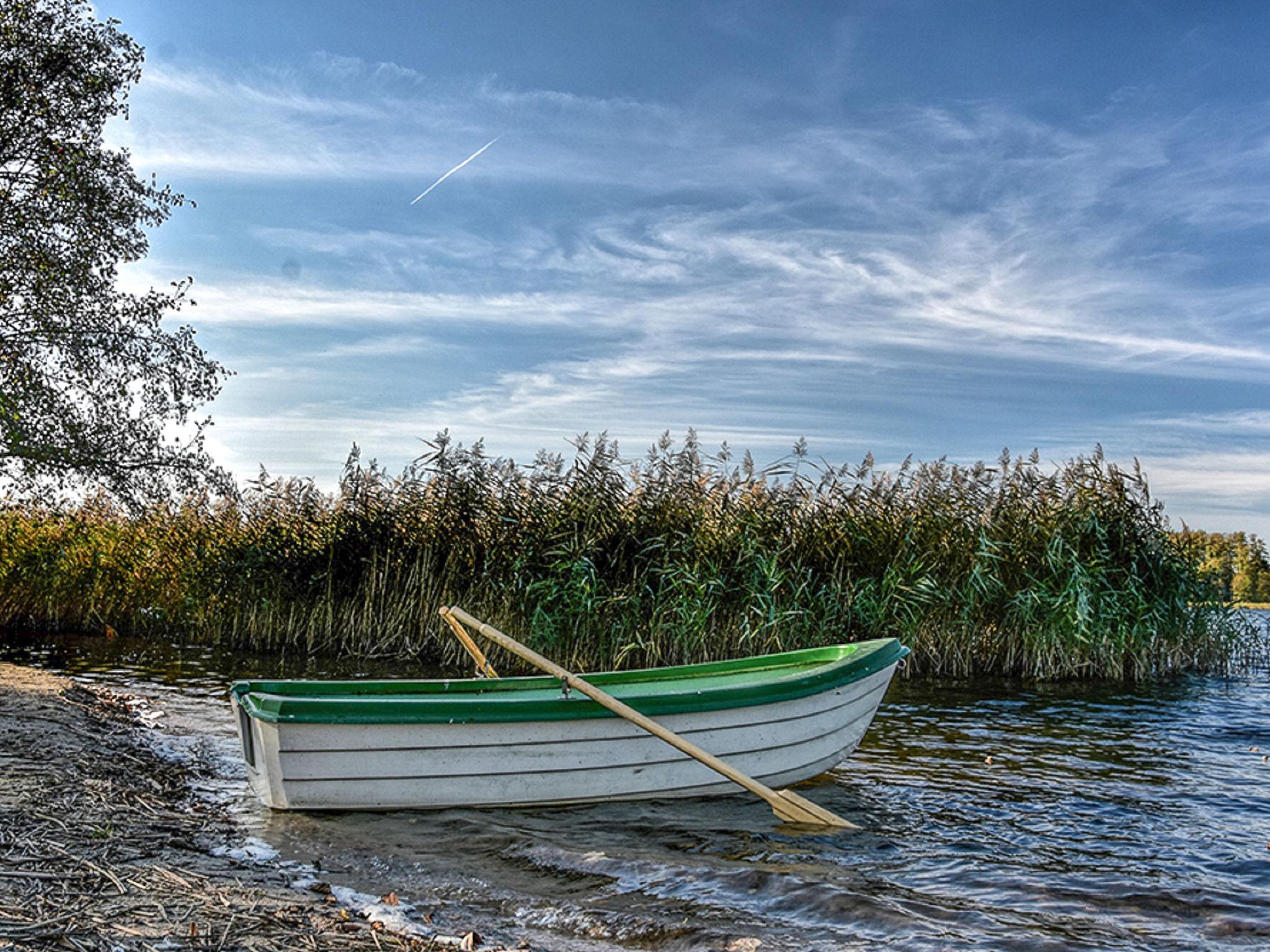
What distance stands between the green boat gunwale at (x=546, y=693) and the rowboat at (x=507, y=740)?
11 mm

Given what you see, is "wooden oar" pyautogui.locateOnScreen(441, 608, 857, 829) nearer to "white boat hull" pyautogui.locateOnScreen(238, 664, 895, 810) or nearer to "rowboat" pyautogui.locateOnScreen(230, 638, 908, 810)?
"rowboat" pyautogui.locateOnScreen(230, 638, 908, 810)

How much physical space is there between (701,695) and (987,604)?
7.84 metres

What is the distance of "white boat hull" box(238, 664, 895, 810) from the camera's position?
634 cm

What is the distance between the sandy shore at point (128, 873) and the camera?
3834mm

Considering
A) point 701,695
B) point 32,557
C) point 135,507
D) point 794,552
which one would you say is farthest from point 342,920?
point 32,557

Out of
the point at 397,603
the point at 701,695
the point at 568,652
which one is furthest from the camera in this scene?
the point at 397,603

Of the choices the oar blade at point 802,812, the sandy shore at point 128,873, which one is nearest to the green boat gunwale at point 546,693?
the oar blade at point 802,812

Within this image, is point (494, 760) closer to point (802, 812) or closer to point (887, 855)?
point (802, 812)

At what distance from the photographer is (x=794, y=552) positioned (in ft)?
42.4

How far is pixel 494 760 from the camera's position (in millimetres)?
6527

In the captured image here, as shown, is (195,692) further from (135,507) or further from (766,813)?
(766,813)

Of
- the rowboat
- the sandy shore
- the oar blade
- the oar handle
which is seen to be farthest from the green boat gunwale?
the sandy shore

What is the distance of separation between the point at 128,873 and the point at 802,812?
4005mm

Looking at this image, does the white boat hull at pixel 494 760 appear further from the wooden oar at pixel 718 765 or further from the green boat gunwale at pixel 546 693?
the wooden oar at pixel 718 765
